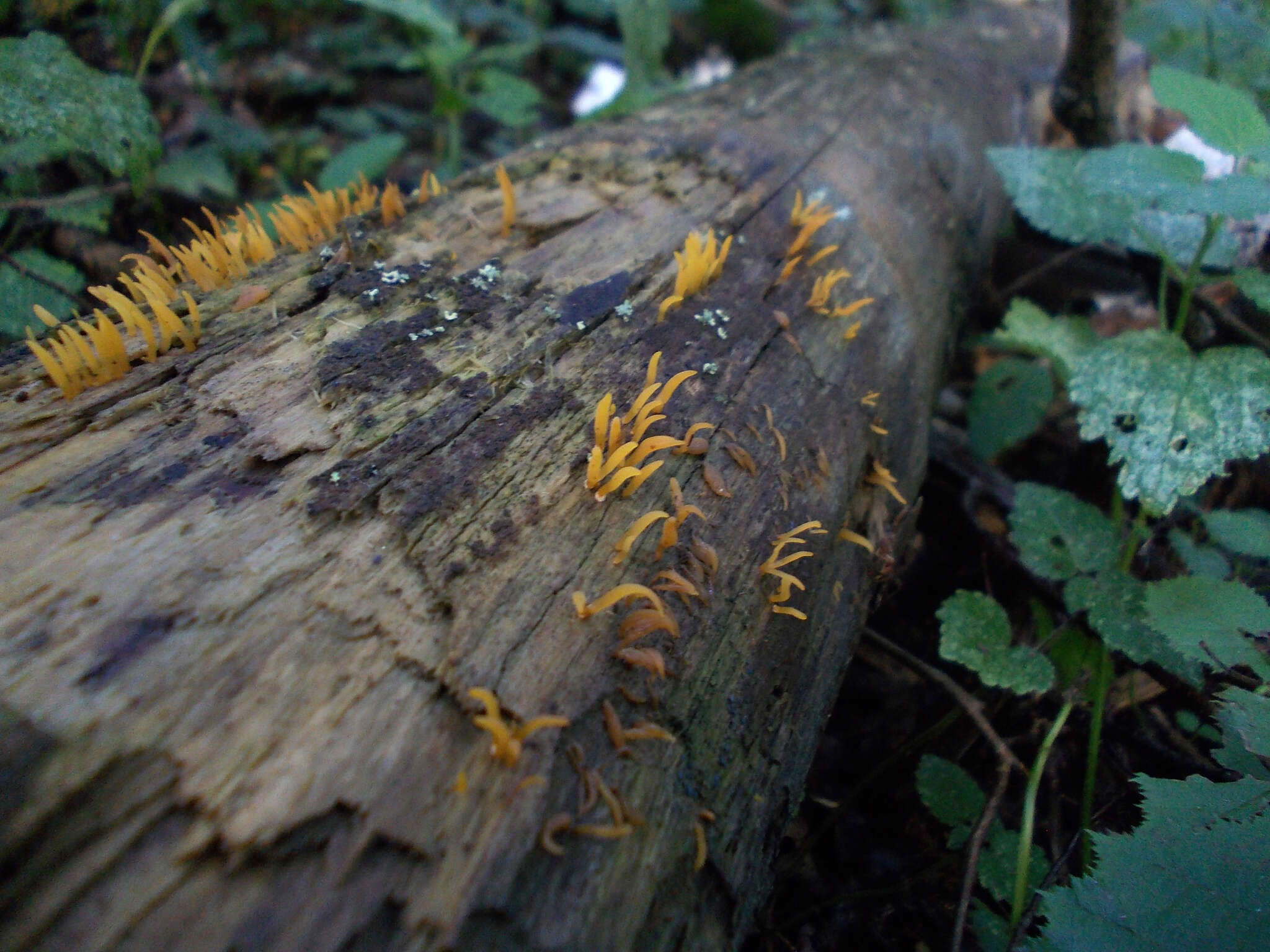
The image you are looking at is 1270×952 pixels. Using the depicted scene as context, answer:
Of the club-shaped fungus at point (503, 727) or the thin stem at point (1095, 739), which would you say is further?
the thin stem at point (1095, 739)

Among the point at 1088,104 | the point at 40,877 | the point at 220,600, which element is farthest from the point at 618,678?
the point at 1088,104

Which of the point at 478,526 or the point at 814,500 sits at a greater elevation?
the point at 478,526

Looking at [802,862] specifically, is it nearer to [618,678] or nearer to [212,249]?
[618,678]

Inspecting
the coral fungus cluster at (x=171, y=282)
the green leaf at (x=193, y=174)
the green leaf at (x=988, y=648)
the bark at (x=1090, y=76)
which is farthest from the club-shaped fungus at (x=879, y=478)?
the green leaf at (x=193, y=174)

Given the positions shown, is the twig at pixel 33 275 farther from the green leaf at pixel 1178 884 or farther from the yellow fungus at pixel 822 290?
the green leaf at pixel 1178 884

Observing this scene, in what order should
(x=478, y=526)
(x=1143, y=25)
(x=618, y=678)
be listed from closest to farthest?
(x=618, y=678), (x=478, y=526), (x=1143, y=25)

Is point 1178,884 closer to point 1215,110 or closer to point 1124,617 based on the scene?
point 1124,617

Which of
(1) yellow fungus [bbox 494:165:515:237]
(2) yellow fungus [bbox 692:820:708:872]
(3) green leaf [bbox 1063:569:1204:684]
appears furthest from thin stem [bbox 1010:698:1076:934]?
(1) yellow fungus [bbox 494:165:515:237]
